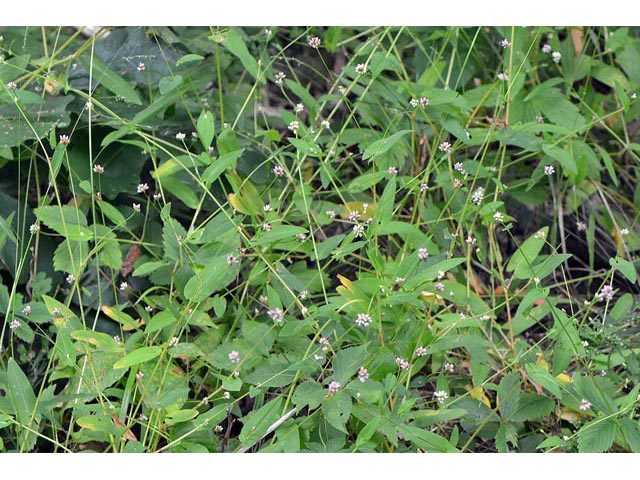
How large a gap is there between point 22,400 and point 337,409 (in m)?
0.45

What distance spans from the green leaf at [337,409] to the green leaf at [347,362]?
2 centimetres

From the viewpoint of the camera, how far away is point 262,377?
1124 mm

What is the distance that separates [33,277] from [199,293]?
42cm

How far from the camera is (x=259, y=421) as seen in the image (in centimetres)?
110

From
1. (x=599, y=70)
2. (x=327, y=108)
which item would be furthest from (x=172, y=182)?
(x=599, y=70)

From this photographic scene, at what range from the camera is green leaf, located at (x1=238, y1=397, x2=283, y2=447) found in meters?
1.09

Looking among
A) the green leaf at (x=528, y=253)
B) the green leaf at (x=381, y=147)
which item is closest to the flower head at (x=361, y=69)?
the green leaf at (x=381, y=147)

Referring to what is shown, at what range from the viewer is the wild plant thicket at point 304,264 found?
1134 mm

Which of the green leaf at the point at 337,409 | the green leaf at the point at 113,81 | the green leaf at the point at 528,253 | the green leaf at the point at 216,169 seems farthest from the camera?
the green leaf at the point at 113,81

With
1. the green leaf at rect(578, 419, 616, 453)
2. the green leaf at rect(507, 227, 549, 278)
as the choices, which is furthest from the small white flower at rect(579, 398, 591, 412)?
the green leaf at rect(507, 227, 549, 278)

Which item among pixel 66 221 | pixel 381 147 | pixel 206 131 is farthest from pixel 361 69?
pixel 66 221

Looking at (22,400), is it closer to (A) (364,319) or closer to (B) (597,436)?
(A) (364,319)

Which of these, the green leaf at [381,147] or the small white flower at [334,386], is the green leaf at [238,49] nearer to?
the green leaf at [381,147]

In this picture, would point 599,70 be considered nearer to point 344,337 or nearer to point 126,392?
point 344,337
